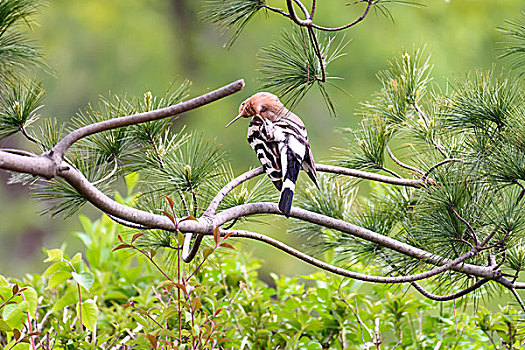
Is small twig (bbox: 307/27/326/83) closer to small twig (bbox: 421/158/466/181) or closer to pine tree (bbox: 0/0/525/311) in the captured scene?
pine tree (bbox: 0/0/525/311)

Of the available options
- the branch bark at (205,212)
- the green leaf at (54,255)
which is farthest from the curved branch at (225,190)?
the green leaf at (54,255)

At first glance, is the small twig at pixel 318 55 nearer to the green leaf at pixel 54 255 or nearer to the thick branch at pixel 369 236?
the thick branch at pixel 369 236

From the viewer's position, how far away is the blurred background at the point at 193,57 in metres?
2.77

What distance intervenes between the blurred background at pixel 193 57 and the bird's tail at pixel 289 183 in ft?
5.99

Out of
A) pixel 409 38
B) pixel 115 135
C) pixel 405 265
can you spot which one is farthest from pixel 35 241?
pixel 405 265

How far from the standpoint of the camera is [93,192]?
58 centimetres

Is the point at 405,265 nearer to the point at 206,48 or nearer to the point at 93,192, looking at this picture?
the point at 93,192

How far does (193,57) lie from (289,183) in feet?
7.57

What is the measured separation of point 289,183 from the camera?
33.8 inches

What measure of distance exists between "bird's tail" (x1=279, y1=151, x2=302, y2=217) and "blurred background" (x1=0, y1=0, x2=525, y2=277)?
1.83 metres

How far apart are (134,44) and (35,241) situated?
113 centimetres

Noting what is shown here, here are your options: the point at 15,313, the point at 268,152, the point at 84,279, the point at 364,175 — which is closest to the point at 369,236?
the point at 364,175

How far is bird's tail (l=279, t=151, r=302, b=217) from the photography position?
796mm

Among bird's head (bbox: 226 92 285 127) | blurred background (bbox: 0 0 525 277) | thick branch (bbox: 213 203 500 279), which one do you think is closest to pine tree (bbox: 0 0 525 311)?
thick branch (bbox: 213 203 500 279)
